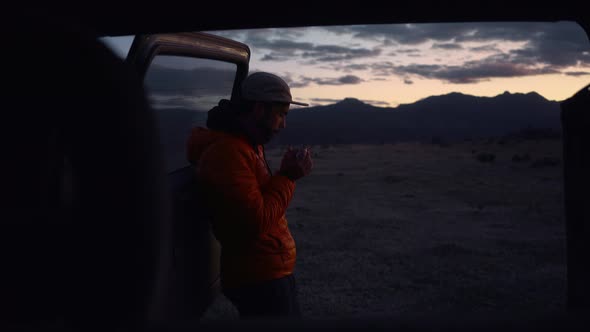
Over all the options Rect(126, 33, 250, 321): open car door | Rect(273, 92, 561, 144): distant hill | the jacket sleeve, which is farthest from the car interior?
Rect(273, 92, 561, 144): distant hill

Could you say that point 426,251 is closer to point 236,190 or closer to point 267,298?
point 267,298

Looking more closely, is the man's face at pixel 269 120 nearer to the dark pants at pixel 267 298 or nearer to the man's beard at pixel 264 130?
the man's beard at pixel 264 130

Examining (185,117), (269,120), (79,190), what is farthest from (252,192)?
(79,190)

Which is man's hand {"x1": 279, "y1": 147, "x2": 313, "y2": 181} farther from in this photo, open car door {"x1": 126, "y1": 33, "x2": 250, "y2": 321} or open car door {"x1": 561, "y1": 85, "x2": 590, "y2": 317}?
open car door {"x1": 561, "y1": 85, "x2": 590, "y2": 317}

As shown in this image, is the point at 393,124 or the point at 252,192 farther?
the point at 393,124

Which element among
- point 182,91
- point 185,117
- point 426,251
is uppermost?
point 182,91

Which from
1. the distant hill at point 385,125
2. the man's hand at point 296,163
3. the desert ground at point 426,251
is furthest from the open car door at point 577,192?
the distant hill at point 385,125

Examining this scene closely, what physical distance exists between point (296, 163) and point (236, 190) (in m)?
0.36

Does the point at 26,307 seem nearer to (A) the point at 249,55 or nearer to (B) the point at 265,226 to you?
(B) the point at 265,226

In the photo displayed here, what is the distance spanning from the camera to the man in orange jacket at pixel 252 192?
7.73 ft

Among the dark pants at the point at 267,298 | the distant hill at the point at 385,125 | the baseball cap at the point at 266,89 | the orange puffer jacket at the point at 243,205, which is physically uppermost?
the distant hill at the point at 385,125

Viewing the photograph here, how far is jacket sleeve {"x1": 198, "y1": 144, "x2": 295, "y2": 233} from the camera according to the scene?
7.64ft

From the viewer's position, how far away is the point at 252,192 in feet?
7.77

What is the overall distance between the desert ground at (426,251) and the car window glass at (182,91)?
1356 mm
